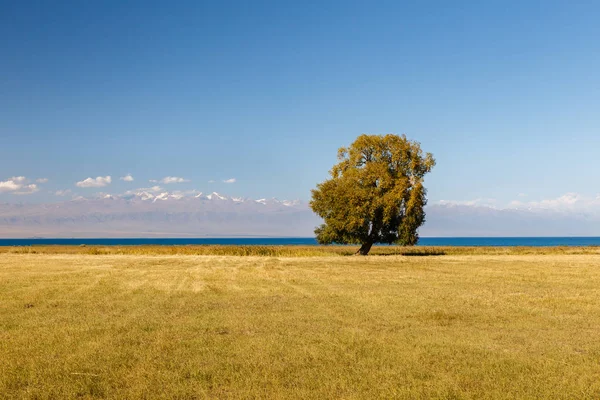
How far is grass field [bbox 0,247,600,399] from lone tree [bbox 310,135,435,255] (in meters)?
34.4

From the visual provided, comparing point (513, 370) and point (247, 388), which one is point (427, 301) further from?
point (247, 388)

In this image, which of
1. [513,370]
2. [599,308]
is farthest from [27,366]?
[599,308]

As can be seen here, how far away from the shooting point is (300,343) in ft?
40.2

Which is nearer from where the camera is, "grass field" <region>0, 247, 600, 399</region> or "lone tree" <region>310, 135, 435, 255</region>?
"grass field" <region>0, 247, 600, 399</region>

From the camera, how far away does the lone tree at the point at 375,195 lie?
57.4 meters

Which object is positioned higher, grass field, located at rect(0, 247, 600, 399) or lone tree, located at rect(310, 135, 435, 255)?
lone tree, located at rect(310, 135, 435, 255)

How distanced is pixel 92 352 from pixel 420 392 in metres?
6.85

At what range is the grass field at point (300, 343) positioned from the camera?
9.09 m

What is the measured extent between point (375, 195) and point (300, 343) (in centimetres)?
4614

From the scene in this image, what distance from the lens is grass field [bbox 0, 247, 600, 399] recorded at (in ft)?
29.8

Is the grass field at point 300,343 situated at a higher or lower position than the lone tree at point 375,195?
lower

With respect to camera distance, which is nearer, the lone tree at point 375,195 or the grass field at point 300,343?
the grass field at point 300,343

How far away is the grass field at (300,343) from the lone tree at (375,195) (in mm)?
34354

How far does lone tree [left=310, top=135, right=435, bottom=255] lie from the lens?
188 ft
